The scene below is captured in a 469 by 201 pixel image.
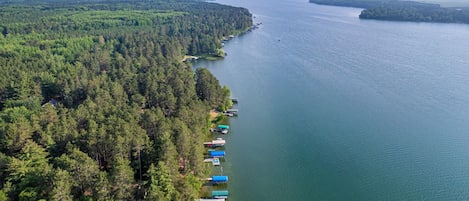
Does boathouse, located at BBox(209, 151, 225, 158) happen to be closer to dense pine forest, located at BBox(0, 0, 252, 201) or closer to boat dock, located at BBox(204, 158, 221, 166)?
boat dock, located at BBox(204, 158, 221, 166)

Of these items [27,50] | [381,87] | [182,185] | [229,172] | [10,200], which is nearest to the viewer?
[10,200]

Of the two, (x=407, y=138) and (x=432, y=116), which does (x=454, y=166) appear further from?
(x=432, y=116)

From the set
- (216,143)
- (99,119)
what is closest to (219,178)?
(216,143)

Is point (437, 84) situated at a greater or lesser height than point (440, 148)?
greater

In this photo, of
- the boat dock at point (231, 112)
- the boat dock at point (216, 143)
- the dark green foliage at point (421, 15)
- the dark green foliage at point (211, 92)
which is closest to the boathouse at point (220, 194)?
the boat dock at point (216, 143)

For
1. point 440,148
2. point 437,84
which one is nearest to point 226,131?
point 440,148

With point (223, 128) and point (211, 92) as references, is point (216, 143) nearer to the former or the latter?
point (223, 128)

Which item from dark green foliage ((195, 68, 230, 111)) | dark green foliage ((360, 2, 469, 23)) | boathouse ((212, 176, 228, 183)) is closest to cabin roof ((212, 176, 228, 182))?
boathouse ((212, 176, 228, 183))
